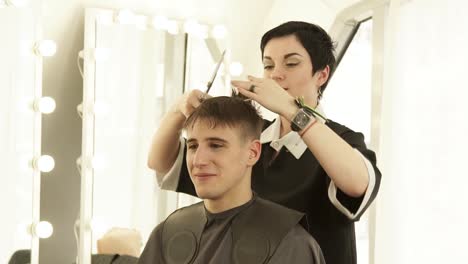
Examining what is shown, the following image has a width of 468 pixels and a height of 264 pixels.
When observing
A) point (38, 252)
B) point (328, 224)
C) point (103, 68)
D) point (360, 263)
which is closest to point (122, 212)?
point (38, 252)

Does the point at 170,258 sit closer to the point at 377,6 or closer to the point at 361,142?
the point at 361,142

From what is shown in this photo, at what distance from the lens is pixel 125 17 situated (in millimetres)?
2281

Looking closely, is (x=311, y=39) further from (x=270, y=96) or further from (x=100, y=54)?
(x=100, y=54)

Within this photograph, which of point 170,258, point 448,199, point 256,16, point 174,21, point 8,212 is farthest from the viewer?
point 256,16

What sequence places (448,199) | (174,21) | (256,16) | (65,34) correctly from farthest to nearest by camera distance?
(256,16), (174,21), (65,34), (448,199)

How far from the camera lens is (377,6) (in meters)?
2.15

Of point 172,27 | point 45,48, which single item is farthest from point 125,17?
point 45,48

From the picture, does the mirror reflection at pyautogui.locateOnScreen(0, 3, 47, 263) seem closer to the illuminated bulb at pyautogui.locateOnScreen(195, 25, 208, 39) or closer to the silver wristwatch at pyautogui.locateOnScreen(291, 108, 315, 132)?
the illuminated bulb at pyautogui.locateOnScreen(195, 25, 208, 39)

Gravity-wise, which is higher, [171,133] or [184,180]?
[171,133]

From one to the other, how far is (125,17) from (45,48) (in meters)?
0.32

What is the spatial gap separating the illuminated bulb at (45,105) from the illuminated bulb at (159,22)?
0.49 meters

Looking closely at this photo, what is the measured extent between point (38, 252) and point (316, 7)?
1.40 metres

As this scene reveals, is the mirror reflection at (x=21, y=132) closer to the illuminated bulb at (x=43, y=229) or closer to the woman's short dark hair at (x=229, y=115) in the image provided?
the illuminated bulb at (x=43, y=229)

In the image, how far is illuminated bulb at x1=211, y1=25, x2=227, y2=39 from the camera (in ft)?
8.23
